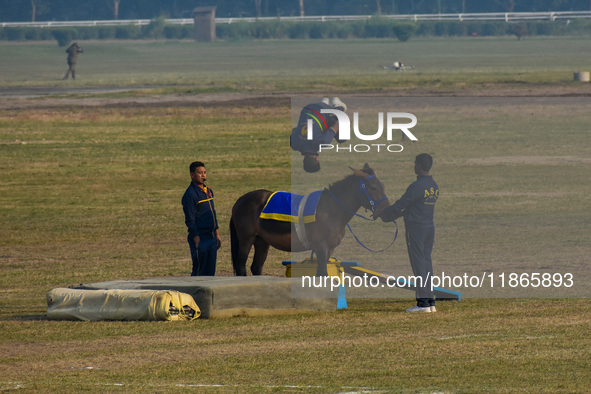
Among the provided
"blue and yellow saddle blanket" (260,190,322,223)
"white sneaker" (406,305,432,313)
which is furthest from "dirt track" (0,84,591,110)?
"white sneaker" (406,305,432,313)

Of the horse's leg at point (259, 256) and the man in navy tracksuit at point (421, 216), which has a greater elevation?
the man in navy tracksuit at point (421, 216)

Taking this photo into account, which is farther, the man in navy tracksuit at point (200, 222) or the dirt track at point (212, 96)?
the dirt track at point (212, 96)

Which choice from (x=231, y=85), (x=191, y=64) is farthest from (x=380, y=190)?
(x=191, y=64)

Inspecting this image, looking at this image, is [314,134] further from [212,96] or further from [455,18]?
[455,18]

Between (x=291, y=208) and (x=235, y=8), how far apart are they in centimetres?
14729

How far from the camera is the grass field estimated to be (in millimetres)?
11133

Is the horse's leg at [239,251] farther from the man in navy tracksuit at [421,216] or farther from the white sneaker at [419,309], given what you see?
the white sneaker at [419,309]

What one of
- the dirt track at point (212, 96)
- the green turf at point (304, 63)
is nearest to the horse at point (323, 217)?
the dirt track at point (212, 96)

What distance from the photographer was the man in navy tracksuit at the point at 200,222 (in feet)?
50.7

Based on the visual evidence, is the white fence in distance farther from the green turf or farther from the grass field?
the grass field

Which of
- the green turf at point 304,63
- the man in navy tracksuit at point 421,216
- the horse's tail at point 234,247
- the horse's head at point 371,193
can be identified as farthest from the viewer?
the green turf at point 304,63

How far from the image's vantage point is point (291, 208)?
1503 cm

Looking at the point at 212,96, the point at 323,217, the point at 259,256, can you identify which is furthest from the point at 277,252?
the point at 212,96

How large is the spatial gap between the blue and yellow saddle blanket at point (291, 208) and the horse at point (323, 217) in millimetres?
62
